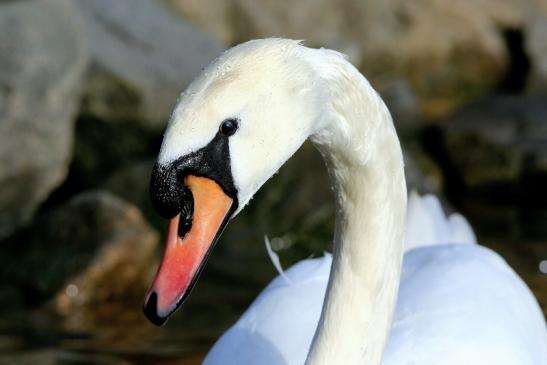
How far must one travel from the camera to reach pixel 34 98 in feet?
23.5

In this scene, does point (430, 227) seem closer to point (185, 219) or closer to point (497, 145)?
point (185, 219)

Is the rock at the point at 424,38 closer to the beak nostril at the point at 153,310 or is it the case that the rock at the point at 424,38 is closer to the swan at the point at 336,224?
the swan at the point at 336,224

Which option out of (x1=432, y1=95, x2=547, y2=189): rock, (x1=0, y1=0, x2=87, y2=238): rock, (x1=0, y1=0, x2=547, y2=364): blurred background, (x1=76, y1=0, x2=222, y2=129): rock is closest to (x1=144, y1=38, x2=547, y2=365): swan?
(x1=0, y1=0, x2=547, y2=364): blurred background

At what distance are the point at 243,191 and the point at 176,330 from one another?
3.63 m

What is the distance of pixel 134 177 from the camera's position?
796cm

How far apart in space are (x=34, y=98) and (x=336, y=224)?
4.30 metres

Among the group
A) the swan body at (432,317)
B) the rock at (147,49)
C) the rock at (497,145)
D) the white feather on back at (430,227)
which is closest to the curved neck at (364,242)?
the swan body at (432,317)

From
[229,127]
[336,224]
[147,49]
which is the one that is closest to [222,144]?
[229,127]

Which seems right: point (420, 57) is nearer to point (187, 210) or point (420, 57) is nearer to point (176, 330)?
point (176, 330)

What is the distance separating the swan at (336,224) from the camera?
2.59m

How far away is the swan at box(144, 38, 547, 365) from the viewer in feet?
8.50

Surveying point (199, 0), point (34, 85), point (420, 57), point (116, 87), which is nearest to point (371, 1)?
point (420, 57)

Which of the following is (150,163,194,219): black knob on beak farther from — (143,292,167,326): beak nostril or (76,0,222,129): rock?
(76,0,222,129): rock

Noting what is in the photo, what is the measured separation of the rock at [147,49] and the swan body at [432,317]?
145 inches
